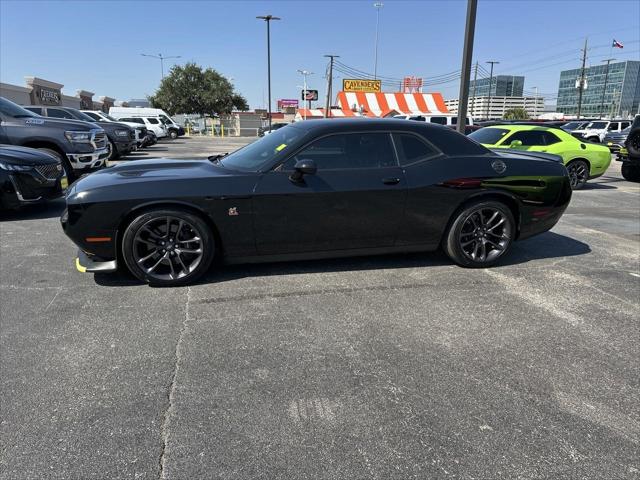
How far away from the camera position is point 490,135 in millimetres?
10312

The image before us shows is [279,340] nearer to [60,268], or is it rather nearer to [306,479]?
[306,479]

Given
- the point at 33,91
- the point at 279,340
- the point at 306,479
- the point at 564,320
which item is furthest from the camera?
the point at 33,91

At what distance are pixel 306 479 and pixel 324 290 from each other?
2.15 m

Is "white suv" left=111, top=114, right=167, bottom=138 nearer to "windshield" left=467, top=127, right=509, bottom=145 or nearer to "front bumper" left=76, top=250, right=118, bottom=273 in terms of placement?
"windshield" left=467, top=127, right=509, bottom=145

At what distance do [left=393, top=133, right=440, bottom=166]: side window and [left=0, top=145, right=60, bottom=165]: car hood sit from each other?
5.45 m

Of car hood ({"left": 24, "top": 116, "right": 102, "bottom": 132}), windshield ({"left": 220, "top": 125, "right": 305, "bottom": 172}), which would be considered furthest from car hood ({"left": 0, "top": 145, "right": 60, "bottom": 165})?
windshield ({"left": 220, "top": 125, "right": 305, "bottom": 172})

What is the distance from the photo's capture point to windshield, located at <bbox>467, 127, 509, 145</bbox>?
33.0 ft

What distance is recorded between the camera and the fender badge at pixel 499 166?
4.55m

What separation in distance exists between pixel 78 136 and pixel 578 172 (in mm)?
11330

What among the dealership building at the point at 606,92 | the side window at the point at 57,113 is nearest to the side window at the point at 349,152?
the side window at the point at 57,113

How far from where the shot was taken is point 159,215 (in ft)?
12.6

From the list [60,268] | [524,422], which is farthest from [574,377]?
[60,268]

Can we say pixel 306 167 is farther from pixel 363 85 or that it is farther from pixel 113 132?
pixel 363 85

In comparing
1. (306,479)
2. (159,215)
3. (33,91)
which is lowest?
(306,479)
